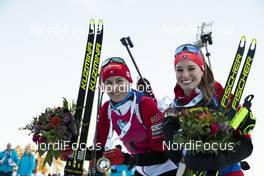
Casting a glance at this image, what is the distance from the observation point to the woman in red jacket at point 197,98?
12.8 ft

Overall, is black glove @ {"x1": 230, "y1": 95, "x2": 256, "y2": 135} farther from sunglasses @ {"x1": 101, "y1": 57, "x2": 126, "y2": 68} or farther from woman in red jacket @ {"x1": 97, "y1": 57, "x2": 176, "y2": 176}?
sunglasses @ {"x1": 101, "y1": 57, "x2": 126, "y2": 68}

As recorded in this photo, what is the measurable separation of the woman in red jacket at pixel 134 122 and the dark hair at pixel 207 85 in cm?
63

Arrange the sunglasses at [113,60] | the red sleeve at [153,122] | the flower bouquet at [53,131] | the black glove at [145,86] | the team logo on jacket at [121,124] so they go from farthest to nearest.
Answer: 1. the black glove at [145,86]
2. the sunglasses at [113,60]
3. the team logo on jacket at [121,124]
4. the flower bouquet at [53,131]
5. the red sleeve at [153,122]

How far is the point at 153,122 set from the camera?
4.77 m

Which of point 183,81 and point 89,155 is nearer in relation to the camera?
point 183,81

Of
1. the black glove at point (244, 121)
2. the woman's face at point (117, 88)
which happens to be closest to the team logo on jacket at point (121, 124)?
the woman's face at point (117, 88)

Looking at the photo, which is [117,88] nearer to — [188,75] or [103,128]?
[103,128]

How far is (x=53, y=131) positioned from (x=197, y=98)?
1.85 m

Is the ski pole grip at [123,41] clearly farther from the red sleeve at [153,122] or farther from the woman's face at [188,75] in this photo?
the woman's face at [188,75]

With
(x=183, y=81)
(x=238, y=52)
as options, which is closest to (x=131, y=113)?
(x=183, y=81)

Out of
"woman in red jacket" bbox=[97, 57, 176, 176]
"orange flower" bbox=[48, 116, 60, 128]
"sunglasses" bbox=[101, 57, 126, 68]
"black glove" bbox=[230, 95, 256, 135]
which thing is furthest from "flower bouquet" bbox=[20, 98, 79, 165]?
"black glove" bbox=[230, 95, 256, 135]

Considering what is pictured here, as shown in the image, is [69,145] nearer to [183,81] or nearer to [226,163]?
[183,81]

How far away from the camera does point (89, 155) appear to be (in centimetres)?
553

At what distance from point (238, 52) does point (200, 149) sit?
218cm
